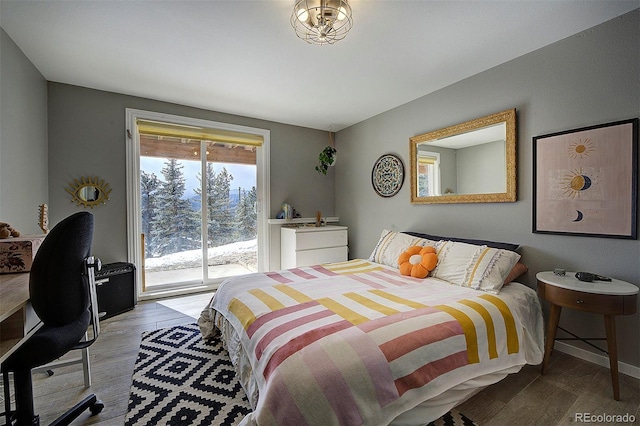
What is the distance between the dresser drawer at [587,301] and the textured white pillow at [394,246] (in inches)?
39.2

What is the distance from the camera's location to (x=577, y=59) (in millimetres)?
2080

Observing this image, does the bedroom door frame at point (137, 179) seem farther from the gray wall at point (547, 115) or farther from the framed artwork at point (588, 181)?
the framed artwork at point (588, 181)

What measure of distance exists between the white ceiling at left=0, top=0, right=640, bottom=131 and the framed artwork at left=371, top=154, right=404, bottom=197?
0.81 m

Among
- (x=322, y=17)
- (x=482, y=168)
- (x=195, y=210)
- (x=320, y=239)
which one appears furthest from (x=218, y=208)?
(x=482, y=168)

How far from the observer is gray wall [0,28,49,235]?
6.64 feet

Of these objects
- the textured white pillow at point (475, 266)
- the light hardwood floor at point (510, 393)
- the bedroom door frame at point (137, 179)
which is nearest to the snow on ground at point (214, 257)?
the bedroom door frame at point (137, 179)

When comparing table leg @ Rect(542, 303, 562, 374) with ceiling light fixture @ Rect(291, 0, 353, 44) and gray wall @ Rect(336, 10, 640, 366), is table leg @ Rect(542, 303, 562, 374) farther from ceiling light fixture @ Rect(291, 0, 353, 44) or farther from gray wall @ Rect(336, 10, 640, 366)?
ceiling light fixture @ Rect(291, 0, 353, 44)

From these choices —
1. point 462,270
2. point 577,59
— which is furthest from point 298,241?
point 577,59

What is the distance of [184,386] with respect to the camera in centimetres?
176

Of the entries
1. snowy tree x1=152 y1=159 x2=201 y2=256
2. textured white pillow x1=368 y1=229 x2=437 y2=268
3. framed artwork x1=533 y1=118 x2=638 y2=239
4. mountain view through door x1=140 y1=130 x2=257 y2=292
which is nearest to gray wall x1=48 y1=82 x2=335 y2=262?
mountain view through door x1=140 y1=130 x2=257 y2=292

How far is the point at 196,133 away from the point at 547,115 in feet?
12.3

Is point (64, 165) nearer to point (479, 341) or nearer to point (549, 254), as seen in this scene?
point (479, 341)

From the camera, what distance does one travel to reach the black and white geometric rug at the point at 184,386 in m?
1.50

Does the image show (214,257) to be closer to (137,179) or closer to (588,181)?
(137,179)
